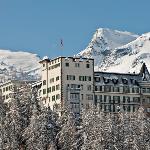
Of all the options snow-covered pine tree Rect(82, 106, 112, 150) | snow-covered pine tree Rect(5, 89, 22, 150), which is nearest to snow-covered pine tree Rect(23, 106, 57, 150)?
snow-covered pine tree Rect(5, 89, 22, 150)

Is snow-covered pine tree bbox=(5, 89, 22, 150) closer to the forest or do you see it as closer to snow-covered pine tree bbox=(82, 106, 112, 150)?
the forest

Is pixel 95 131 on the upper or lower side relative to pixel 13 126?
lower

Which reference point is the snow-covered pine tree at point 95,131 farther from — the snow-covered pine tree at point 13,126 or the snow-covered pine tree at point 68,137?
the snow-covered pine tree at point 13,126

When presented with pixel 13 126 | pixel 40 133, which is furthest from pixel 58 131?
pixel 13 126

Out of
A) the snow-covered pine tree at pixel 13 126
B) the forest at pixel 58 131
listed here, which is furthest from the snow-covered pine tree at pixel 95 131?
the snow-covered pine tree at pixel 13 126

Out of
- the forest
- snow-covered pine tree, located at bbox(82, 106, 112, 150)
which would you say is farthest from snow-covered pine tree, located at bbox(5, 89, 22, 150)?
snow-covered pine tree, located at bbox(82, 106, 112, 150)

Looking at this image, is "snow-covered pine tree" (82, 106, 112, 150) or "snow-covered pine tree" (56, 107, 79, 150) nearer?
"snow-covered pine tree" (82, 106, 112, 150)

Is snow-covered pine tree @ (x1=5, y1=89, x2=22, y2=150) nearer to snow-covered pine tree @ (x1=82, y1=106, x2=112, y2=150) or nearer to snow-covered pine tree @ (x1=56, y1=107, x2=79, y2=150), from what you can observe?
snow-covered pine tree @ (x1=56, y1=107, x2=79, y2=150)

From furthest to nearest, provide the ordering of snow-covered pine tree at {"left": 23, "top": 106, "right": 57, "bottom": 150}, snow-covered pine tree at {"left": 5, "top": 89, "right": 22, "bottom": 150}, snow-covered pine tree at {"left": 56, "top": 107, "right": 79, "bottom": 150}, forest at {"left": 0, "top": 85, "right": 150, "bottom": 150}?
snow-covered pine tree at {"left": 56, "top": 107, "right": 79, "bottom": 150}
snow-covered pine tree at {"left": 5, "top": 89, "right": 22, "bottom": 150}
forest at {"left": 0, "top": 85, "right": 150, "bottom": 150}
snow-covered pine tree at {"left": 23, "top": 106, "right": 57, "bottom": 150}

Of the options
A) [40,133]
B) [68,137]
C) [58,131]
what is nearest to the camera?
[40,133]

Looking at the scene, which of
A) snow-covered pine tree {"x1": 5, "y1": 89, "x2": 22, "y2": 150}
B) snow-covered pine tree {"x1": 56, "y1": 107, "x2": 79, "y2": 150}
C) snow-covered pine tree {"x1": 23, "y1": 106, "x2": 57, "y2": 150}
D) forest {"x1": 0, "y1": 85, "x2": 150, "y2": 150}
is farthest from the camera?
snow-covered pine tree {"x1": 56, "y1": 107, "x2": 79, "y2": 150}

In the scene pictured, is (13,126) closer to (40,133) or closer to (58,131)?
(40,133)

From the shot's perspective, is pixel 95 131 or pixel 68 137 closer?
pixel 95 131

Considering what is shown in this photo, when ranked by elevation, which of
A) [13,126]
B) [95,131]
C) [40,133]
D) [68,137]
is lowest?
Result: [68,137]
